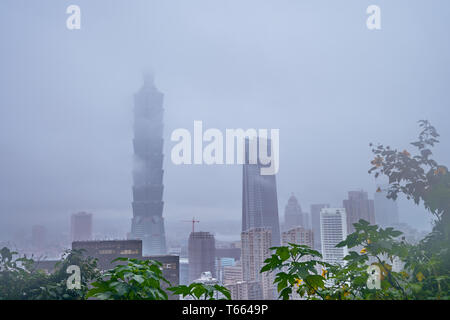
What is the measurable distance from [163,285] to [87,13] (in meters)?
1.40

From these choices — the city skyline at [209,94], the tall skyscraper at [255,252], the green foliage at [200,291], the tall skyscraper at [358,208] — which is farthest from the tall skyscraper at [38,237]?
the tall skyscraper at [358,208]

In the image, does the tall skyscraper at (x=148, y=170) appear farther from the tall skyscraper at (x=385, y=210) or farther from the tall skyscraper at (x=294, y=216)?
the tall skyscraper at (x=385, y=210)

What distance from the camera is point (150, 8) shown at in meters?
1.70

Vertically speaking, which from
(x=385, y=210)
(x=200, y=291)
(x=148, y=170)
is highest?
(x=148, y=170)

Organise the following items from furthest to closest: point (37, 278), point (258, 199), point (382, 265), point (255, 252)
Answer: point (258, 199) → point (255, 252) → point (37, 278) → point (382, 265)

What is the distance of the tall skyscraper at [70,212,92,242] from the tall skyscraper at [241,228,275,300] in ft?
2.46

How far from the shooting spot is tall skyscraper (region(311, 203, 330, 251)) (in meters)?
1.50

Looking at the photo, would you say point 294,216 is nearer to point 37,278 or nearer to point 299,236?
point 299,236

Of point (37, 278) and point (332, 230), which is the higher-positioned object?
point (332, 230)

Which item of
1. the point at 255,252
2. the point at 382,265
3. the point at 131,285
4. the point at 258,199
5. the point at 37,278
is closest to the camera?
Result: the point at 131,285

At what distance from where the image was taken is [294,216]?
1.55 metres

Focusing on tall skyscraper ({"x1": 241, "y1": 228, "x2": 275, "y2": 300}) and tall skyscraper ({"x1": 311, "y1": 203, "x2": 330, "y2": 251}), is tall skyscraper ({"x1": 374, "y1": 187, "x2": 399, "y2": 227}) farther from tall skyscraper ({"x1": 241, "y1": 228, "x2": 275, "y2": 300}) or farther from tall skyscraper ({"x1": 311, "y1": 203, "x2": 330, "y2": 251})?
tall skyscraper ({"x1": 241, "y1": 228, "x2": 275, "y2": 300})

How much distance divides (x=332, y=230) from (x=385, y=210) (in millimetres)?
285
